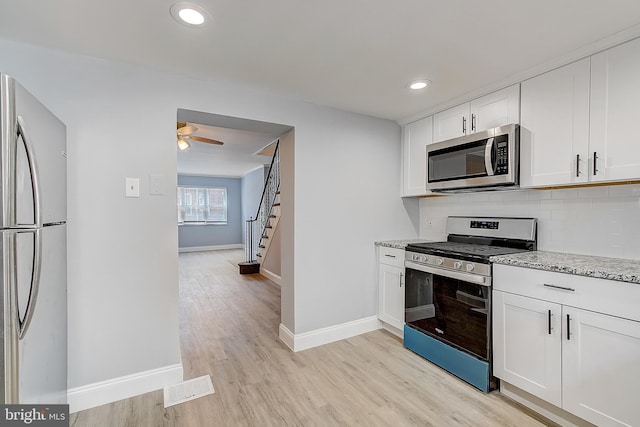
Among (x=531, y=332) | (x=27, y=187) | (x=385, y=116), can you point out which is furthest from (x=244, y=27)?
(x=531, y=332)

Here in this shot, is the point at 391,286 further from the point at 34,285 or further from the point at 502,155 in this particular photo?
the point at 34,285

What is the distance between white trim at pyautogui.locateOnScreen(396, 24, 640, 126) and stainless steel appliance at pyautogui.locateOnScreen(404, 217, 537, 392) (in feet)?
3.58

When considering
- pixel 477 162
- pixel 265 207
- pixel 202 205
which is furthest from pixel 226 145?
pixel 202 205

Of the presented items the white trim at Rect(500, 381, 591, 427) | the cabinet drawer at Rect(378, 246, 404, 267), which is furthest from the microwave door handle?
the white trim at Rect(500, 381, 591, 427)

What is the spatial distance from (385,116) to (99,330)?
10.0 ft

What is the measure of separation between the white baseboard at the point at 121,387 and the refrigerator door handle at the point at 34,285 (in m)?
1.01

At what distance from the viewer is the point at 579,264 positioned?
177 cm

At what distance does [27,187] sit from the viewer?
124cm

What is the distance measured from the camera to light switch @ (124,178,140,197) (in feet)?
6.77

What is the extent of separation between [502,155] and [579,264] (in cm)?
90

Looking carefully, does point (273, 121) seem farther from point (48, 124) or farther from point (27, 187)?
point (27, 187)

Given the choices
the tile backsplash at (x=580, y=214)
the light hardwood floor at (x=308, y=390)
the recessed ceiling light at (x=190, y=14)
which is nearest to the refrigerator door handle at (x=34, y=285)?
the light hardwood floor at (x=308, y=390)

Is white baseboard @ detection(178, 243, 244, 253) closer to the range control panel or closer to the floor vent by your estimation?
the floor vent

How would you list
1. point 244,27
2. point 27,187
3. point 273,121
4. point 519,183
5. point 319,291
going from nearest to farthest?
point 27,187 → point 244,27 → point 519,183 → point 273,121 → point 319,291
